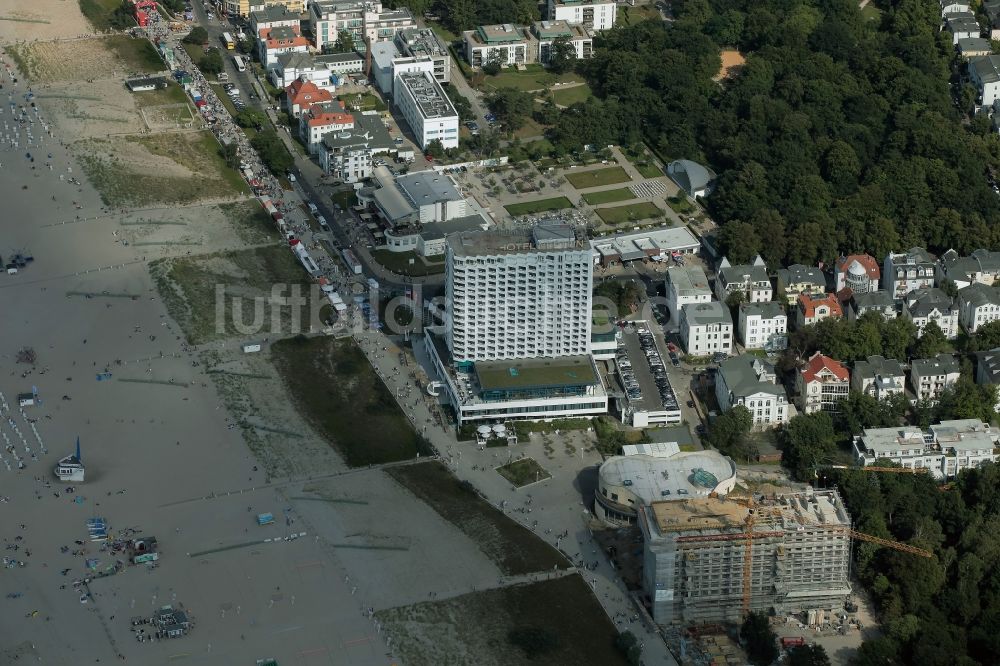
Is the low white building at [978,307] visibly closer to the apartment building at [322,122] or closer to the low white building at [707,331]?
the low white building at [707,331]

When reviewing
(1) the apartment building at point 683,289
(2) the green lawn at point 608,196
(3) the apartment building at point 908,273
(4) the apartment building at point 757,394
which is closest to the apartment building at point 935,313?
(3) the apartment building at point 908,273

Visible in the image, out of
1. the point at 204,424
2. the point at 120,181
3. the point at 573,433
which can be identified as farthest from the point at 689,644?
the point at 120,181

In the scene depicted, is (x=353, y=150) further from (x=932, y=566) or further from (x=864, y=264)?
(x=932, y=566)

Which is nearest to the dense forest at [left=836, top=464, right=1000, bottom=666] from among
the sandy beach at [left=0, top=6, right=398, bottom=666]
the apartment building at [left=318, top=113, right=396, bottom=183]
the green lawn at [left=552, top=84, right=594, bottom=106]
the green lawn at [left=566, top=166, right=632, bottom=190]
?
the sandy beach at [left=0, top=6, right=398, bottom=666]

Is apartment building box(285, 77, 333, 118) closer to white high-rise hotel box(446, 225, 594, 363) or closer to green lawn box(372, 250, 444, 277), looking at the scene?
green lawn box(372, 250, 444, 277)

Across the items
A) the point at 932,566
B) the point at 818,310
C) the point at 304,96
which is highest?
the point at 304,96


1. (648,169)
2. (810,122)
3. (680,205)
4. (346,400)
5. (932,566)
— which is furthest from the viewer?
(648,169)

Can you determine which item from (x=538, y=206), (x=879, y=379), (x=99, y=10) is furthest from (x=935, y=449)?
(x=99, y=10)
